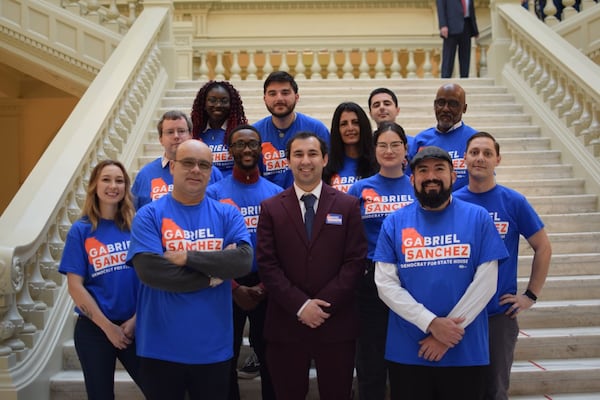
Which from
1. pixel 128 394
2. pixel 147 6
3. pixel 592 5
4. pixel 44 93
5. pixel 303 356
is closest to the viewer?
pixel 303 356

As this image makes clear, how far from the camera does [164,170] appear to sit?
4125 millimetres

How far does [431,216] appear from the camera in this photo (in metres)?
3.07

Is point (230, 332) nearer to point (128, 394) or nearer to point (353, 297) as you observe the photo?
point (353, 297)

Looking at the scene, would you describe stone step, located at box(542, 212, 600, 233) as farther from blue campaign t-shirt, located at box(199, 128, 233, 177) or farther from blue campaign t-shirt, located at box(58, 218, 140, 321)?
blue campaign t-shirt, located at box(58, 218, 140, 321)

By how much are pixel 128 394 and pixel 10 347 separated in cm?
72

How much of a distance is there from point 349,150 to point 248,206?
28.7 inches

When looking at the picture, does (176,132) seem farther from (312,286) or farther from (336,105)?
(336,105)

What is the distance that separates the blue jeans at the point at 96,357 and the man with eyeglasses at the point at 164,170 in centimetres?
94

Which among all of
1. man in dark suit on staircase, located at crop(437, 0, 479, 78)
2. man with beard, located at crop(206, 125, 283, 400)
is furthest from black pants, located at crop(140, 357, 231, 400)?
man in dark suit on staircase, located at crop(437, 0, 479, 78)

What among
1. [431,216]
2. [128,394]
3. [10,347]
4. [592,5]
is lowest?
[128,394]

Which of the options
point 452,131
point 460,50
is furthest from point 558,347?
point 460,50

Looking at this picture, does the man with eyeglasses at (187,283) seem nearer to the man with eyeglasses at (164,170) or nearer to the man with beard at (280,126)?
the man with eyeglasses at (164,170)

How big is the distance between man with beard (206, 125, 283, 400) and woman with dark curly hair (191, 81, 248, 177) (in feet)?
2.10

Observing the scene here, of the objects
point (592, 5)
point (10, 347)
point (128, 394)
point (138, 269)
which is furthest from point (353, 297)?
point (592, 5)
